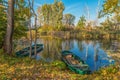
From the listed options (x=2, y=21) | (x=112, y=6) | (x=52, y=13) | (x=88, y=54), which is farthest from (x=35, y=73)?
(x=52, y=13)

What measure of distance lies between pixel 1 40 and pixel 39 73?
922 cm

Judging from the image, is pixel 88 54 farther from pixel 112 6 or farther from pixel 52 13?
pixel 52 13

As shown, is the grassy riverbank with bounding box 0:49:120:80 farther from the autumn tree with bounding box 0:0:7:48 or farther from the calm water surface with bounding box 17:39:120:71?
the calm water surface with bounding box 17:39:120:71

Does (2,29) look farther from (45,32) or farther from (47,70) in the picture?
(45,32)

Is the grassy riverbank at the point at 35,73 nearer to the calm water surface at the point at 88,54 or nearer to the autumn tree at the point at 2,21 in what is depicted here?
the autumn tree at the point at 2,21

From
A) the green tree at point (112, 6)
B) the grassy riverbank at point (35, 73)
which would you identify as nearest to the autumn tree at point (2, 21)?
the grassy riverbank at point (35, 73)

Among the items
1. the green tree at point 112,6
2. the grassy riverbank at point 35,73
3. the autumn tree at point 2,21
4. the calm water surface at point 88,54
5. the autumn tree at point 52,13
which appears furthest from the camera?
the autumn tree at point 52,13

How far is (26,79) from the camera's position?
8.06 m

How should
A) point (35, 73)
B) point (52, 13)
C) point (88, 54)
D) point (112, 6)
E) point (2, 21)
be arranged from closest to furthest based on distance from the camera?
1. point (35, 73)
2. point (112, 6)
3. point (2, 21)
4. point (88, 54)
5. point (52, 13)

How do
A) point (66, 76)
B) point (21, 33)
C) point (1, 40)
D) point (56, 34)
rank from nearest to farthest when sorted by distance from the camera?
point (66, 76) < point (1, 40) < point (21, 33) < point (56, 34)

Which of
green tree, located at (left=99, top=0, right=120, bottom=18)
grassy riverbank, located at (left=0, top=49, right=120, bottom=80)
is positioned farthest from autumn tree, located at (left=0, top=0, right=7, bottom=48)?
green tree, located at (left=99, top=0, right=120, bottom=18)

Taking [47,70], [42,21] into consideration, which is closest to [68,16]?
[42,21]

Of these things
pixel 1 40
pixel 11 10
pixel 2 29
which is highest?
pixel 11 10

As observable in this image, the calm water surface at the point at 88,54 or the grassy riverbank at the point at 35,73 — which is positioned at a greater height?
the grassy riverbank at the point at 35,73
